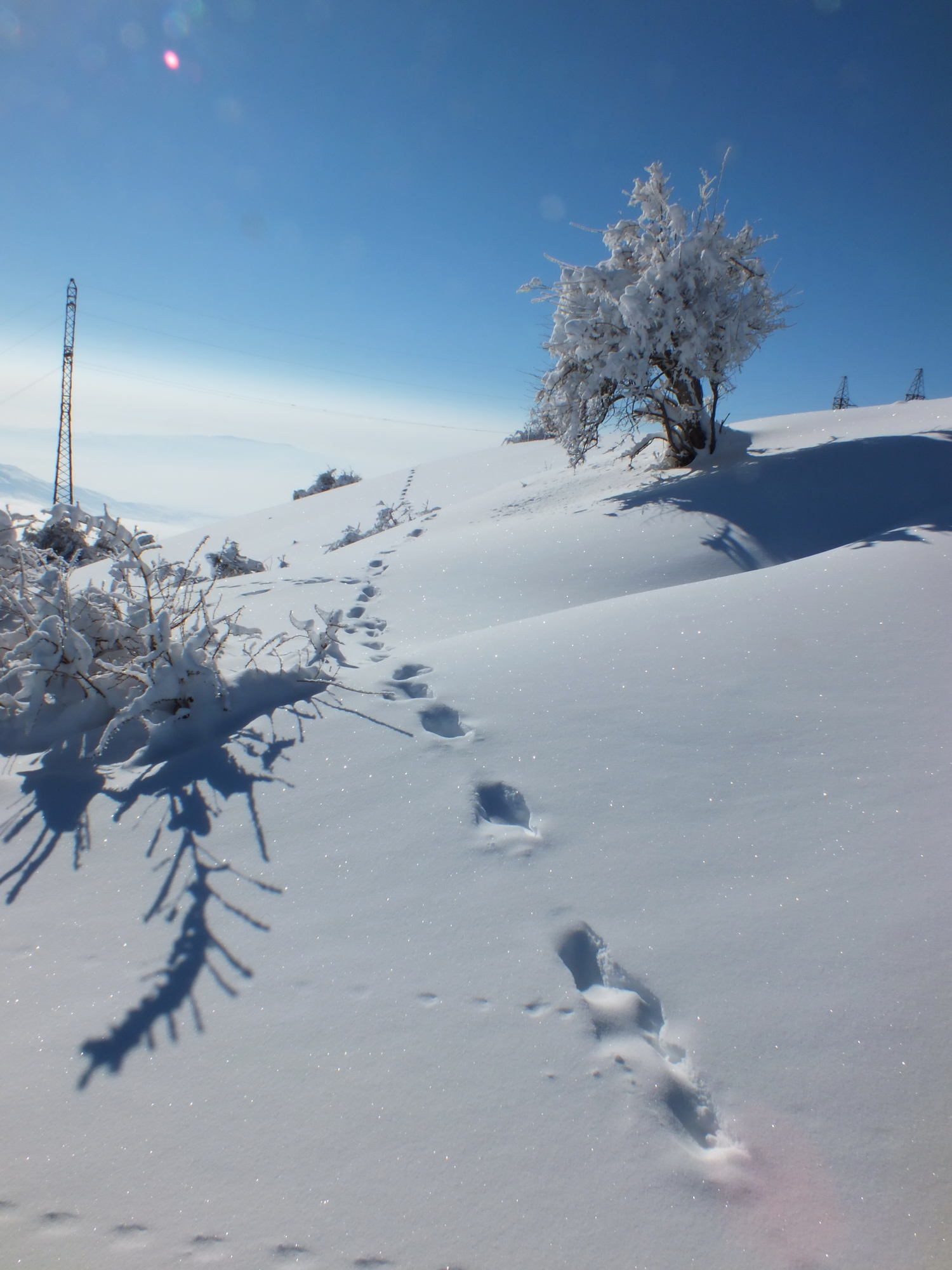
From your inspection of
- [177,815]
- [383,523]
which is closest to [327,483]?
[383,523]

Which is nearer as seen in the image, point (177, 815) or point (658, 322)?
point (177, 815)

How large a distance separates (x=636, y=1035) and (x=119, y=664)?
2960 millimetres

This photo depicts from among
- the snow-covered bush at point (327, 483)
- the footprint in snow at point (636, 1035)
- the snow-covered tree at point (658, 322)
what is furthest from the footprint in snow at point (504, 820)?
the snow-covered bush at point (327, 483)

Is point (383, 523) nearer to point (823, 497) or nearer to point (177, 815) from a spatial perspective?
point (823, 497)

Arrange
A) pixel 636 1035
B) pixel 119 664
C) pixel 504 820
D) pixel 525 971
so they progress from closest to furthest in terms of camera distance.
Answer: pixel 636 1035 < pixel 525 971 < pixel 504 820 < pixel 119 664

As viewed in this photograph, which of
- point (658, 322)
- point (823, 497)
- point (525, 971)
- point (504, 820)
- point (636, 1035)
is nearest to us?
point (636, 1035)

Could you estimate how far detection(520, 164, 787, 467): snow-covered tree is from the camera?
7.85 meters

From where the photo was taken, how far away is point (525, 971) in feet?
5.80

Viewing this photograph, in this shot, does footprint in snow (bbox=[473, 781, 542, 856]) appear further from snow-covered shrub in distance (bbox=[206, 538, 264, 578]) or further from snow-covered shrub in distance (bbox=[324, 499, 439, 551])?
snow-covered shrub in distance (bbox=[324, 499, 439, 551])

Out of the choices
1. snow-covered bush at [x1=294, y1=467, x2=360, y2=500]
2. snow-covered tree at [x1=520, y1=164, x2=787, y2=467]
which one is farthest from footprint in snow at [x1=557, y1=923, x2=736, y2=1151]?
snow-covered bush at [x1=294, y1=467, x2=360, y2=500]

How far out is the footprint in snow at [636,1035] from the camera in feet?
4.73

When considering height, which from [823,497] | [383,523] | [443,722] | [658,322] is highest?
[658,322]

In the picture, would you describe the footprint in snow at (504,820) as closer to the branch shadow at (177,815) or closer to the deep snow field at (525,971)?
the deep snow field at (525,971)

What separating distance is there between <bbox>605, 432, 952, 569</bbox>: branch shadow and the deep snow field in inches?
89.5
